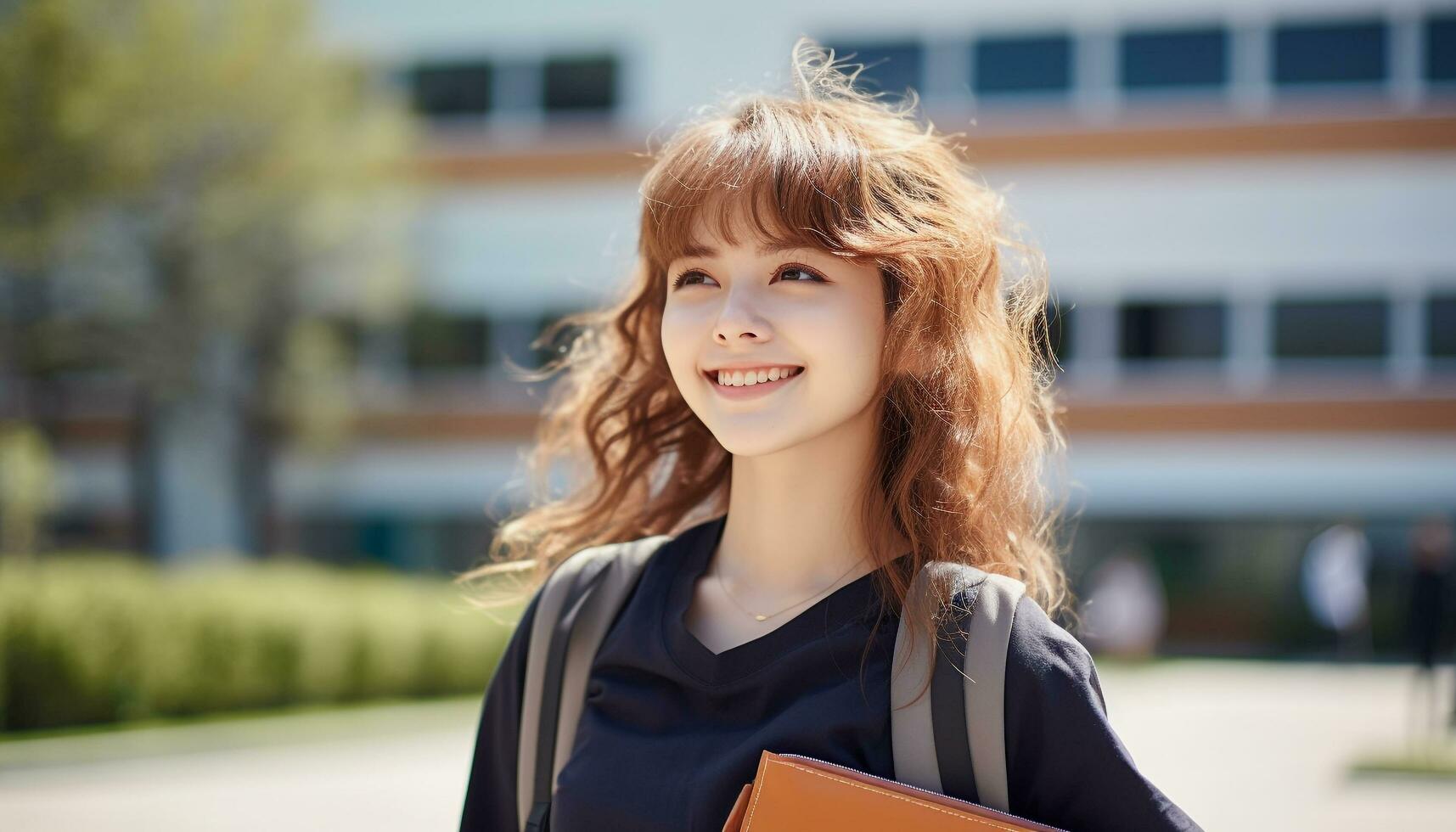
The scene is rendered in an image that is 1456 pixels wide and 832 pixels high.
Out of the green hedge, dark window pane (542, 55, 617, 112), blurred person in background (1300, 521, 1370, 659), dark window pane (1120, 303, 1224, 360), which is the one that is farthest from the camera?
dark window pane (542, 55, 617, 112)

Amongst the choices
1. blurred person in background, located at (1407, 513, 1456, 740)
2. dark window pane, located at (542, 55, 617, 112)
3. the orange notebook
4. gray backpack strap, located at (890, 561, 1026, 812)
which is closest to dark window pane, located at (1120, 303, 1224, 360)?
dark window pane, located at (542, 55, 617, 112)

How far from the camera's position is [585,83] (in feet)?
80.3

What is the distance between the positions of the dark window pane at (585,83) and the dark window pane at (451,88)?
1.24 m

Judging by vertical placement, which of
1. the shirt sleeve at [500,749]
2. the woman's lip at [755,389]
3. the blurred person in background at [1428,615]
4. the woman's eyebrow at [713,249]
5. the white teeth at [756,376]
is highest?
the woman's eyebrow at [713,249]

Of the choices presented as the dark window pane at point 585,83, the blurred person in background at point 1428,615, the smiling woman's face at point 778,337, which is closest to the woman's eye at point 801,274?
the smiling woman's face at point 778,337

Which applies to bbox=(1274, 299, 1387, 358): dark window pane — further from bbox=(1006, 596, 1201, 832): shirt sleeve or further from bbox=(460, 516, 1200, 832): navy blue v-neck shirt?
bbox=(1006, 596, 1201, 832): shirt sleeve

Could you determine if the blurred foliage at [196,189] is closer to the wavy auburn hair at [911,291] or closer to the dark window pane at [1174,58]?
the dark window pane at [1174,58]

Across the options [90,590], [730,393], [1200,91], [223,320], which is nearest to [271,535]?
[223,320]

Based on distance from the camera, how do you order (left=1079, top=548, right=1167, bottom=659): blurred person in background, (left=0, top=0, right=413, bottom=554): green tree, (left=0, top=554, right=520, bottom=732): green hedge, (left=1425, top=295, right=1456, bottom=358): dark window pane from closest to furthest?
(left=0, top=554, right=520, bottom=732): green hedge → (left=0, top=0, right=413, bottom=554): green tree → (left=1079, top=548, right=1167, bottom=659): blurred person in background → (left=1425, top=295, right=1456, bottom=358): dark window pane

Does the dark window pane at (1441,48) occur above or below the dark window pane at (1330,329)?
above

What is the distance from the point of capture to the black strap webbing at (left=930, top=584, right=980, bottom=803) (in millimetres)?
1812

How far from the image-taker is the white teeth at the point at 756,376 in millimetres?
2082

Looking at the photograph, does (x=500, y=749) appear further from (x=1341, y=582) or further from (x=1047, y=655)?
(x=1341, y=582)

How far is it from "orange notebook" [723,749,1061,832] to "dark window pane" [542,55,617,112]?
2339 cm
